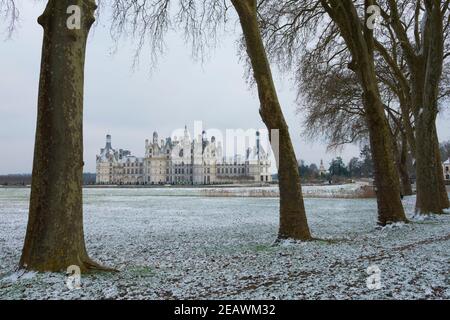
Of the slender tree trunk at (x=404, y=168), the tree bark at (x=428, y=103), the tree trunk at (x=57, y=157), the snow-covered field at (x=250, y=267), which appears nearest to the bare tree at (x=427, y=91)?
the tree bark at (x=428, y=103)

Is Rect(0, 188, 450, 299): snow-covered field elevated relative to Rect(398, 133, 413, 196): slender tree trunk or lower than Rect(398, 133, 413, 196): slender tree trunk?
lower

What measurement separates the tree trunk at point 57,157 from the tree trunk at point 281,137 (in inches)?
153

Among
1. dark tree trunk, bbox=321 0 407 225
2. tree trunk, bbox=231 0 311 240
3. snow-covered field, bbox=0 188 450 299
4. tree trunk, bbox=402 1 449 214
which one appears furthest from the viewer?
tree trunk, bbox=402 1 449 214

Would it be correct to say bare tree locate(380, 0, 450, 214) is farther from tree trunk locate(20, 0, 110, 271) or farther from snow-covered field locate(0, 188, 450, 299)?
tree trunk locate(20, 0, 110, 271)

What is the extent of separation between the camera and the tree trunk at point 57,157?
5848 millimetres

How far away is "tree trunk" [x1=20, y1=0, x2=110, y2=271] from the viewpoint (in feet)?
19.2

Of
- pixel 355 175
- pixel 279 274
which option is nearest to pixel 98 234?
pixel 279 274

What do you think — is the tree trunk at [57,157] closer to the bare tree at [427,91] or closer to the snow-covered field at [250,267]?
the snow-covered field at [250,267]

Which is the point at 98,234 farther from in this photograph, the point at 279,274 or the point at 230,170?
the point at 230,170

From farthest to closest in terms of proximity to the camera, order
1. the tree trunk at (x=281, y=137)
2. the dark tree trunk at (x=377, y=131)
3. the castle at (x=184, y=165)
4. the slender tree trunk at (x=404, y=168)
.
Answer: the castle at (x=184, y=165)
the slender tree trunk at (x=404, y=168)
the dark tree trunk at (x=377, y=131)
the tree trunk at (x=281, y=137)

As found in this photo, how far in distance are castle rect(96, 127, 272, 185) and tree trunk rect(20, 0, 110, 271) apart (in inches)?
5087

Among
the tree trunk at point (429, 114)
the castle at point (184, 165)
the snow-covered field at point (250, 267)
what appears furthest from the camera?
the castle at point (184, 165)

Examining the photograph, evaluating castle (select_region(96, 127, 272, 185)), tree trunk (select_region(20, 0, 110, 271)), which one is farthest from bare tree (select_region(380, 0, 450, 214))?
castle (select_region(96, 127, 272, 185))

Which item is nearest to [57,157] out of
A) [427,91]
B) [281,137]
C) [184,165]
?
[281,137]
